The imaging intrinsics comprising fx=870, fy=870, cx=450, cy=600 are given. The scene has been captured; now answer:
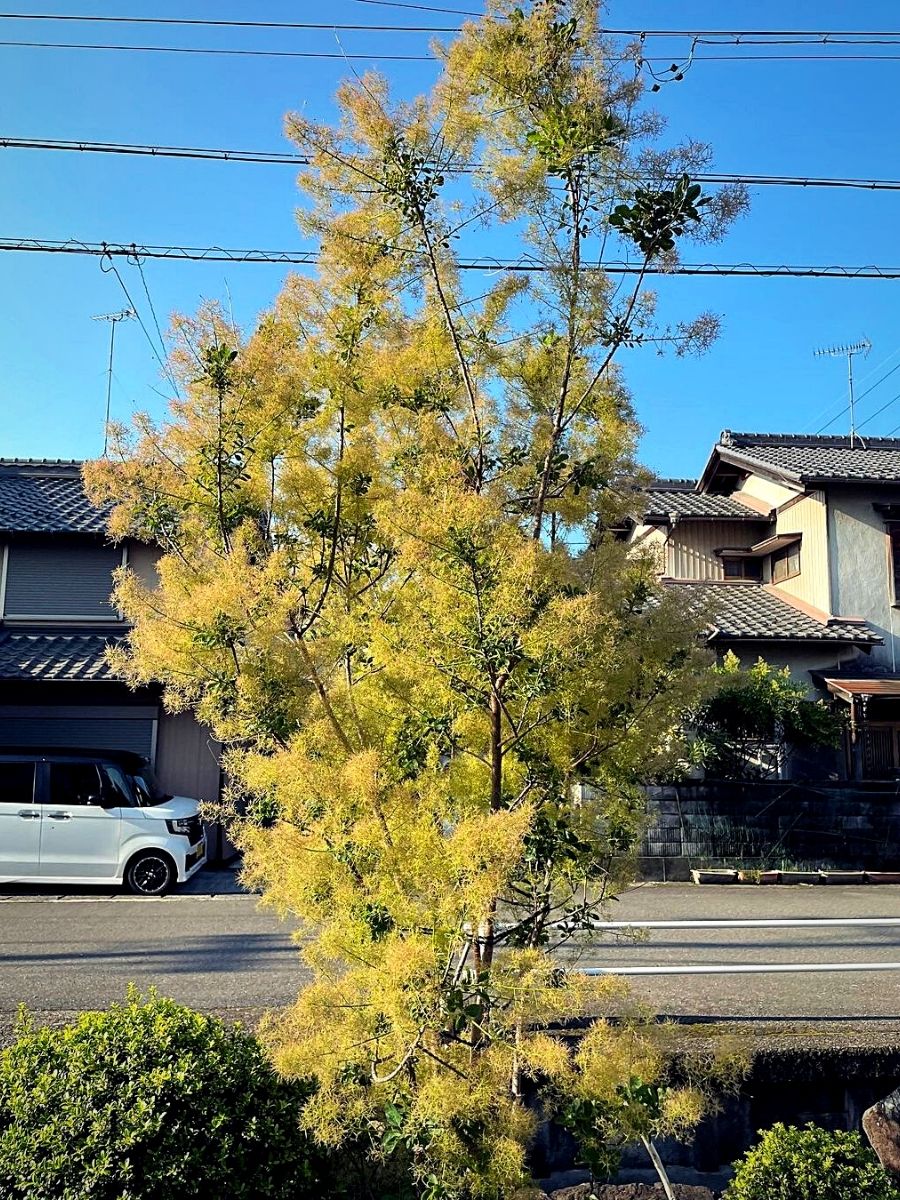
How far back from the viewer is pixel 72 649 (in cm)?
1527

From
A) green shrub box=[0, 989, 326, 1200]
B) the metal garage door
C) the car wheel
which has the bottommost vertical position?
the car wheel

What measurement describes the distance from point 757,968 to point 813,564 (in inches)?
523

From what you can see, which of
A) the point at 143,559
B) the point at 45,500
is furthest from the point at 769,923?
the point at 45,500

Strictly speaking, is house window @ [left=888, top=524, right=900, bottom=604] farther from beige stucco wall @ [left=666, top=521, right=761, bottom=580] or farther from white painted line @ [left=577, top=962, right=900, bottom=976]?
white painted line @ [left=577, top=962, right=900, bottom=976]

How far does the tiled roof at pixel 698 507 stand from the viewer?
67.7 ft

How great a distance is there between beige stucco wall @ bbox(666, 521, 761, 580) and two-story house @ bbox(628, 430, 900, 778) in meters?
0.03

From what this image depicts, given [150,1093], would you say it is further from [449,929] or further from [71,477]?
[71,477]

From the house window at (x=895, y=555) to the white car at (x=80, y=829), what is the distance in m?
16.1

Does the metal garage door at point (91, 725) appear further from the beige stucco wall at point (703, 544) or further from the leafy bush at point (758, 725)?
the beige stucco wall at point (703, 544)

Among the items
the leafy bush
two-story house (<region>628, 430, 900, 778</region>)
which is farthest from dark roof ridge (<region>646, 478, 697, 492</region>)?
the leafy bush

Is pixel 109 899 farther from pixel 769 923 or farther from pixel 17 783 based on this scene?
pixel 769 923

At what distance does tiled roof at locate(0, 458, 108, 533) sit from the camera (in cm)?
1620

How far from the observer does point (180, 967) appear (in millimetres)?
8312

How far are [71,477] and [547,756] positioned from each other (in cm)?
1827
